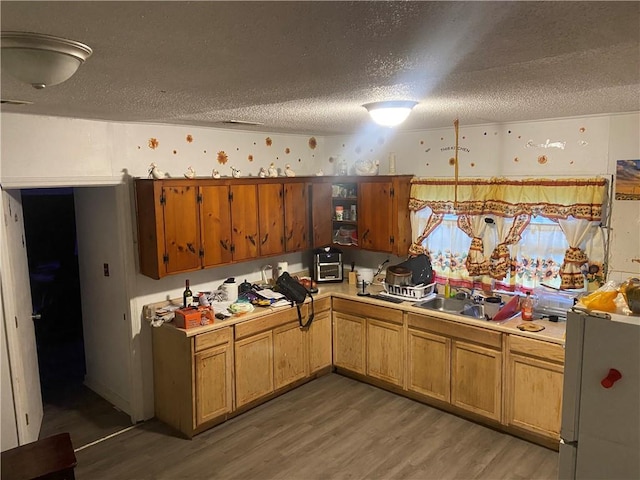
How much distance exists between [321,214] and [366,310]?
1146mm

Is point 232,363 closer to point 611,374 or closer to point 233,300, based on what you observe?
point 233,300

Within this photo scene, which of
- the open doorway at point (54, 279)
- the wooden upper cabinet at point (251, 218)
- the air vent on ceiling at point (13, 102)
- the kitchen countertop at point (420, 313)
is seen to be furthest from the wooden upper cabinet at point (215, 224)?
the open doorway at point (54, 279)

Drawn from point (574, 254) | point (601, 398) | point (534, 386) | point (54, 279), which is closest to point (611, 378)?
point (601, 398)

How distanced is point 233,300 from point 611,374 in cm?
332

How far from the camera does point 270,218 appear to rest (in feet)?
15.5

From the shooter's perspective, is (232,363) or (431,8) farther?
(232,363)

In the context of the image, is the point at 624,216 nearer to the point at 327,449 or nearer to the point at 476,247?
the point at 476,247

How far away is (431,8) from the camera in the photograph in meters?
1.28

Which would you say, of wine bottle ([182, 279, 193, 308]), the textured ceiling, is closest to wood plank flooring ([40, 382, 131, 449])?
wine bottle ([182, 279, 193, 308])

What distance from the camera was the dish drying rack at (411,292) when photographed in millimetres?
4617

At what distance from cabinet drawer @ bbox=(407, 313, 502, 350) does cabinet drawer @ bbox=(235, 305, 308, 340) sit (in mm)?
1059

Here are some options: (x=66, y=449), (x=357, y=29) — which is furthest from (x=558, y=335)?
(x=66, y=449)

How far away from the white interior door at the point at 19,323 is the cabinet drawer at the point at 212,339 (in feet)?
4.03

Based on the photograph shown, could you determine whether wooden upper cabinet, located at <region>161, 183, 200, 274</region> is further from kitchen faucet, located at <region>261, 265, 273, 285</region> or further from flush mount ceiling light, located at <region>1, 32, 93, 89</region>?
flush mount ceiling light, located at <region>1, 32, 93, 89</region>
